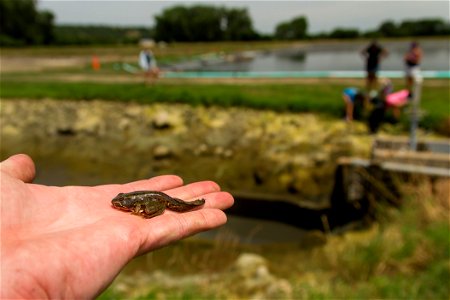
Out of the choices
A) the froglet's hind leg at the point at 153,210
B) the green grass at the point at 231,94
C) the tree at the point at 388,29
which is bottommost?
the froglet's hind leg at the point at 153,210

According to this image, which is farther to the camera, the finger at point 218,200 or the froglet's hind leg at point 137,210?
the finger at point 218,200

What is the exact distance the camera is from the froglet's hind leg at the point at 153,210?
3.91m

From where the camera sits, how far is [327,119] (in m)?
15.0

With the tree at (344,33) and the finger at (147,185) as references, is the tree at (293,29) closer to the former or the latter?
the tree at (344,33)

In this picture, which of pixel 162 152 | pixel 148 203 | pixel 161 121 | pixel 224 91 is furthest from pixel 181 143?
pixel 148 203

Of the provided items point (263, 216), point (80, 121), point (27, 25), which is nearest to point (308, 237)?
point (263, 216)

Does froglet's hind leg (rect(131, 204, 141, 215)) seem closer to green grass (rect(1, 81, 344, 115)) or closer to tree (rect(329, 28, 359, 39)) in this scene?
green grass (rect(1, 81, 344, 115))

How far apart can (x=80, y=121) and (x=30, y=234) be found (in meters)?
15.7

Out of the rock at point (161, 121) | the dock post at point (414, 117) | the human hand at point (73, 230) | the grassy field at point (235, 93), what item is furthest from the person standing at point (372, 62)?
the human hand at point (73, 230)

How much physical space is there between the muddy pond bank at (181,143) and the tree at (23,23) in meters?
47.1

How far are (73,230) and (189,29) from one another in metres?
68.3

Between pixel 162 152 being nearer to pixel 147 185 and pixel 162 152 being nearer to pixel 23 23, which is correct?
pixel 147 185

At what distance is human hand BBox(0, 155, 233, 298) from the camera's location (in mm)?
2736

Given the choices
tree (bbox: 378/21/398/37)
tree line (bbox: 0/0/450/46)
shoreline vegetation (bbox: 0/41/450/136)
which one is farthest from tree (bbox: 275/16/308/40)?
shoreline vegetation (bbox: 0/41/450/136)
